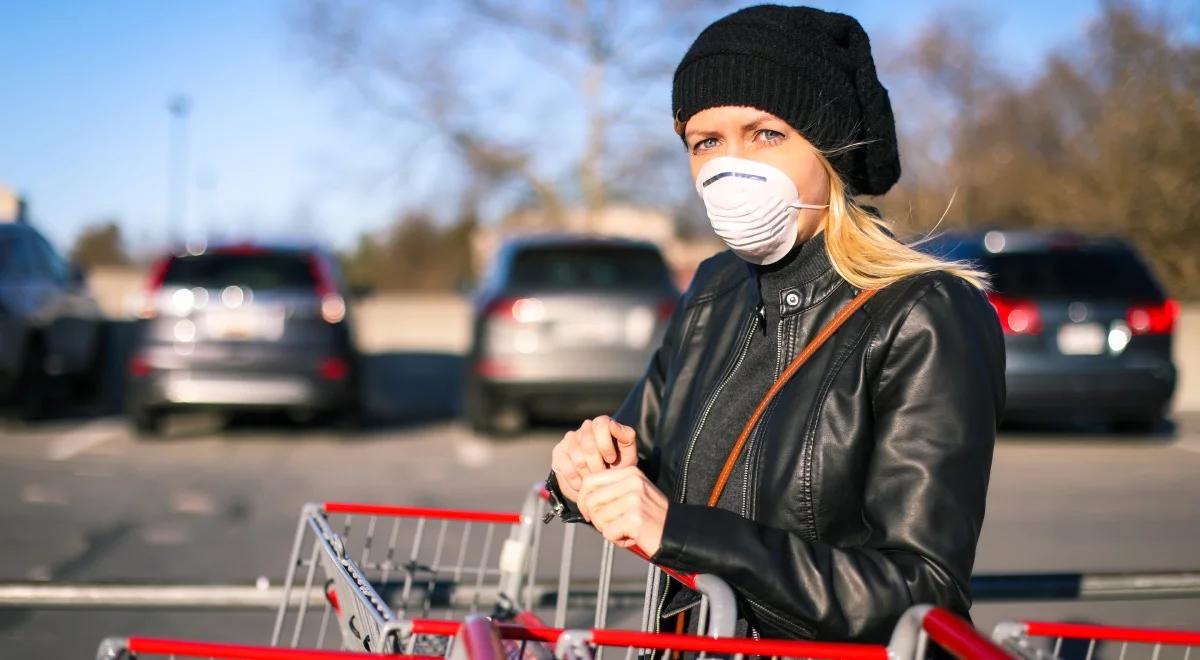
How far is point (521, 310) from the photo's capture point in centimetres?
1027

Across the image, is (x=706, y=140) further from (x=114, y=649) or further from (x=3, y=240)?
(x=3, y=240)

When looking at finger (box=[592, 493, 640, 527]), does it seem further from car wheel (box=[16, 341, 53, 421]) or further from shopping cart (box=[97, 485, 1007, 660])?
car wheel (box=[16, 341, 53, 421])

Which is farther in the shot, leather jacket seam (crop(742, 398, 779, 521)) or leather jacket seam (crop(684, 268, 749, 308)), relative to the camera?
leather jacket seam (crop(684, 268, 749, 308))

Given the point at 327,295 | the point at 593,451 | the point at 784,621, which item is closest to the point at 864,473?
the point at 784,621

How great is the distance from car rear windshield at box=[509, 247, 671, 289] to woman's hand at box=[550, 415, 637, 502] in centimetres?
830

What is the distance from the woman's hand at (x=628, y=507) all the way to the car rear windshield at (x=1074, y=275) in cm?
930

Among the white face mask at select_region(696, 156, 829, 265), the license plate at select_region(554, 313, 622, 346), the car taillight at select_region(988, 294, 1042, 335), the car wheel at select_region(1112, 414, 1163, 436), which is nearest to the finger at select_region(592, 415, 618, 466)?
the white face mask at select_region(696, 156, 829, 265)

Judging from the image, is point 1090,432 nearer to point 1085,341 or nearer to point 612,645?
point 1085,341

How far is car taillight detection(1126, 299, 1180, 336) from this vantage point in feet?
34.1

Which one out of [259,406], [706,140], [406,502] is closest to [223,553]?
[406,502]

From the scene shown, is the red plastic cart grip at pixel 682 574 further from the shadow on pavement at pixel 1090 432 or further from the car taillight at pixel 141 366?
the shadow on pavement at pixel 1090 432

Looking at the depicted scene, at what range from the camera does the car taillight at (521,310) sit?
10.3 meters

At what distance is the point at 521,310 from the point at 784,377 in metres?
8.38

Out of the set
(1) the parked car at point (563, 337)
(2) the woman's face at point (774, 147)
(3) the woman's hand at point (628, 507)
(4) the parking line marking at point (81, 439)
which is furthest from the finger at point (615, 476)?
(4) the parking line marking at point (81, 439)
